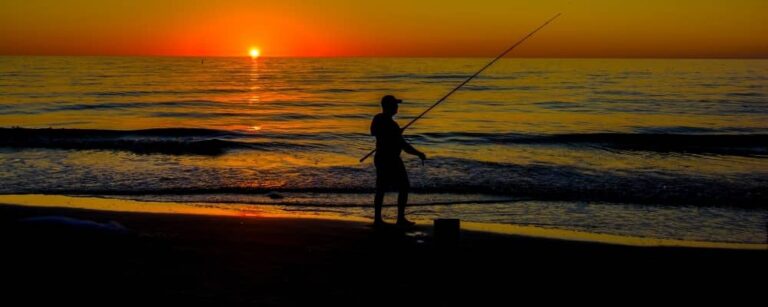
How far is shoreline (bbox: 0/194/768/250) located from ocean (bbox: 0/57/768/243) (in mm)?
340

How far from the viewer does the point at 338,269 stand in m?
5.91

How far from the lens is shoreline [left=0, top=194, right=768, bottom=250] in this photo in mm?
7984

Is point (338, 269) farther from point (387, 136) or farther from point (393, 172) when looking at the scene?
point (387, 136)

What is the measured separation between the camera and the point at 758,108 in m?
32.7

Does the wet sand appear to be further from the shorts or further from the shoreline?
the shoreline

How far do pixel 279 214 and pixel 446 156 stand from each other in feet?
28.5

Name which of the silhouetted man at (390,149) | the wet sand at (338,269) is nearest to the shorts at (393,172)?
the silhouetted man at (390,149)

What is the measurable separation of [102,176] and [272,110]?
20000mm

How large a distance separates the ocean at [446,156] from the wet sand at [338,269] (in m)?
2.25

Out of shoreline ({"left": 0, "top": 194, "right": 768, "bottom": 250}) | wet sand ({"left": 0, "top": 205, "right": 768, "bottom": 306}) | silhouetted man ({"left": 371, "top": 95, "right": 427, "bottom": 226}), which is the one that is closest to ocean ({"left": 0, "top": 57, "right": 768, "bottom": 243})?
shoreline ({"left": 0, "top": 194, "right": 768, "bottom": 250})

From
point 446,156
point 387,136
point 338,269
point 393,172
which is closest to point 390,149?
point 387,136

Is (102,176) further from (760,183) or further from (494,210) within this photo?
(760,183)

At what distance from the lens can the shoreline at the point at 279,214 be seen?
7.98 meters

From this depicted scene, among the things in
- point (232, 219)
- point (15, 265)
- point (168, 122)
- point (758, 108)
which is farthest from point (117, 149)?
point (758, 108)
